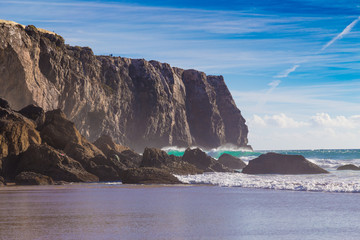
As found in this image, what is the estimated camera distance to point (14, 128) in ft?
97.6

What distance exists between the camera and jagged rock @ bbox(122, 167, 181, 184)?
90.7 feet

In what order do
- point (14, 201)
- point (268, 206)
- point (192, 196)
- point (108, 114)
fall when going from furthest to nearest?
point (108, 114), point (192, 196), point (14, 201), point (268, 206)

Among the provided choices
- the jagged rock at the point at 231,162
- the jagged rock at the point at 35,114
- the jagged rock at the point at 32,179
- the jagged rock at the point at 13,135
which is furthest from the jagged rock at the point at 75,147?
the jagged rock at the point at 231,162

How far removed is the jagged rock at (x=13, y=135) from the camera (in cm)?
2903

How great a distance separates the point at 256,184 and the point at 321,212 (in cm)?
1183

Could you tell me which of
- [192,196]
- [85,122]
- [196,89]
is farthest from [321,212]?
[196,89]

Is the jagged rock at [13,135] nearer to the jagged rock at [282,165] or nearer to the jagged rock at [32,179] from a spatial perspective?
the jagged rock at [32,179]

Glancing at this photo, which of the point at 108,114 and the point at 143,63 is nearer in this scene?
the point at 108,114

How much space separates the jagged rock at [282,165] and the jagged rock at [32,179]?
76.9 feet

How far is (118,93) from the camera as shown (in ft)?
389

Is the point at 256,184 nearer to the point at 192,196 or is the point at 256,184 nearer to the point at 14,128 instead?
the point at 192,196

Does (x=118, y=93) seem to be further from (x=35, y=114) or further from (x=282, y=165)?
(x=35, y=114)

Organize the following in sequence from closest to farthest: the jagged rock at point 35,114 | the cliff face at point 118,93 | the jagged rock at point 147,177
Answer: the jagged rock at point 147,177, the jagged rock at point 35,114, the cliff face at point 118,93

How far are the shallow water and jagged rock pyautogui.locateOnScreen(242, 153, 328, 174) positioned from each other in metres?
23.3
